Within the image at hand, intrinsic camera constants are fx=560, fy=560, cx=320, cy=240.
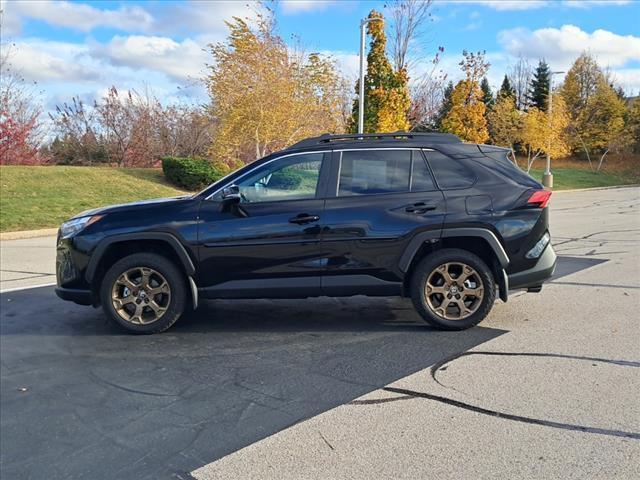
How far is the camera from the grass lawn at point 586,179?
42.0 meters

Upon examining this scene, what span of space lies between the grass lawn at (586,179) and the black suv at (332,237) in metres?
36.4

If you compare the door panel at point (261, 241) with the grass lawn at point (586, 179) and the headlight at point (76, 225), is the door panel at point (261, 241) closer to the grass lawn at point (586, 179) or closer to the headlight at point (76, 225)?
the headlight at point (76, 225)

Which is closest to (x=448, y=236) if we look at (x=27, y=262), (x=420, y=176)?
(x=420, y=176)

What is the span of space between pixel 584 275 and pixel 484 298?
137 inches

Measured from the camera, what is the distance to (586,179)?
151 feet

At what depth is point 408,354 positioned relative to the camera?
4.72 metres

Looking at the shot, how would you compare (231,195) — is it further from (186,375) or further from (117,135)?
(117,135)

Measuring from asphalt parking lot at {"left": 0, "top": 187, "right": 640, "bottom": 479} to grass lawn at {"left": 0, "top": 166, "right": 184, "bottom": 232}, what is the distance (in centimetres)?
1073

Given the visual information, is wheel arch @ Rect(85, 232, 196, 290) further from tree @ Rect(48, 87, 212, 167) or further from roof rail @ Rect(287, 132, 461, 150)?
tree @ Rect(48, 87, 212, 167)

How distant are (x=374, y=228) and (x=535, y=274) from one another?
1640 mm

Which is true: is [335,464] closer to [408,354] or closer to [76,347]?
[408,354]

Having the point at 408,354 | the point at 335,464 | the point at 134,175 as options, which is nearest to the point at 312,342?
the point at 408,354

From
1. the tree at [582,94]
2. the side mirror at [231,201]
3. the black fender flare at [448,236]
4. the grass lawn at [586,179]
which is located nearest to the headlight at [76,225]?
the side mirror at [231,201]

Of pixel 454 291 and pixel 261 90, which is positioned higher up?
pixel 261 90
